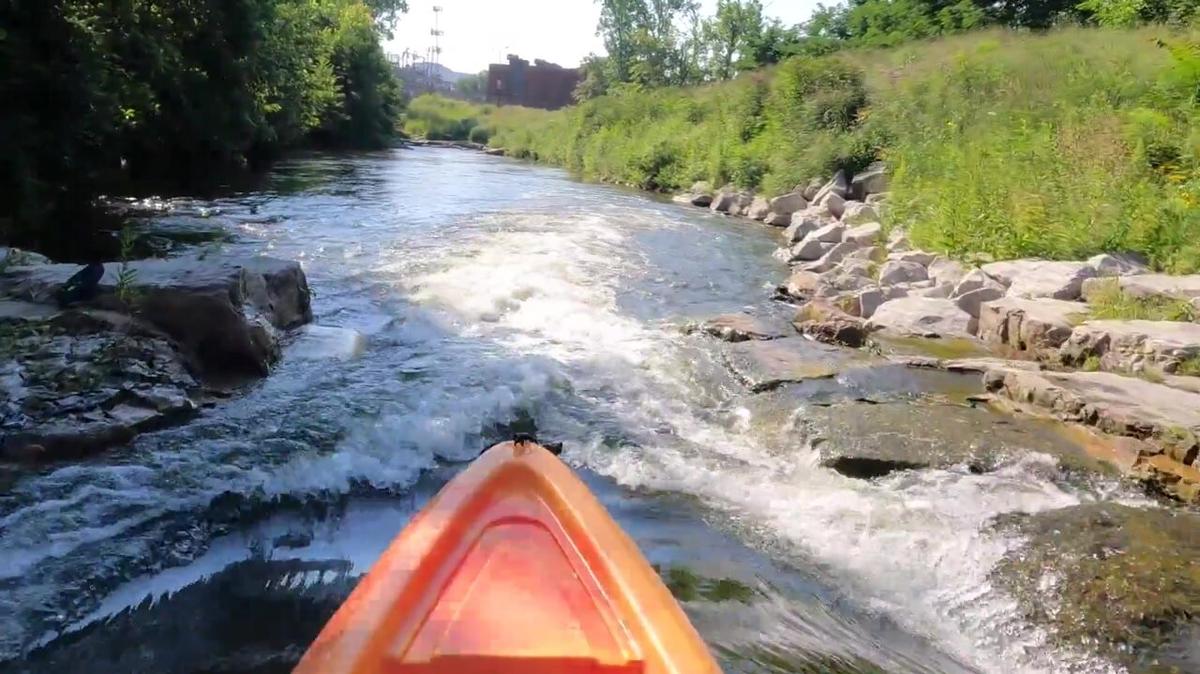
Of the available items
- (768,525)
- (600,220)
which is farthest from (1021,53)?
(768,525)

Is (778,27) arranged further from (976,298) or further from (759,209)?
(976,298)

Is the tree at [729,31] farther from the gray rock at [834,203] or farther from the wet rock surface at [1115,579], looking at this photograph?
the wet rock surface at [1115,579]

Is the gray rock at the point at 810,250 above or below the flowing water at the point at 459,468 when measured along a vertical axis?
above

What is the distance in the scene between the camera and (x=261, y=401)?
17.2 feet

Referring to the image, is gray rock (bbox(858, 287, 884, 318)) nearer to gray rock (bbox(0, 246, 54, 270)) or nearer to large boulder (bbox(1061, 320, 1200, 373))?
large boulder (bbox(1061, 320, 1200, 373))

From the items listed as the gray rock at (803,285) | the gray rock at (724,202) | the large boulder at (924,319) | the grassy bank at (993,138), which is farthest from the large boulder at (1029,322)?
the gray rock at (724,202)

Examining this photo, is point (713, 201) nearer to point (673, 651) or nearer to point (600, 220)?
point (600, 220)

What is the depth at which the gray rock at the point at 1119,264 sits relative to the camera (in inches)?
297

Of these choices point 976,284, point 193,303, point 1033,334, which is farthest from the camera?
point 976,284

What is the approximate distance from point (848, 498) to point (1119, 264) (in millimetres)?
4734

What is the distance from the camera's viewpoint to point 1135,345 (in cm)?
586

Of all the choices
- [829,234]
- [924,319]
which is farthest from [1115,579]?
[829,234]

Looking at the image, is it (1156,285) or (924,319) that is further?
(924,319)

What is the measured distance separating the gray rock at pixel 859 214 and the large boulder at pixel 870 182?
0.68 metres
